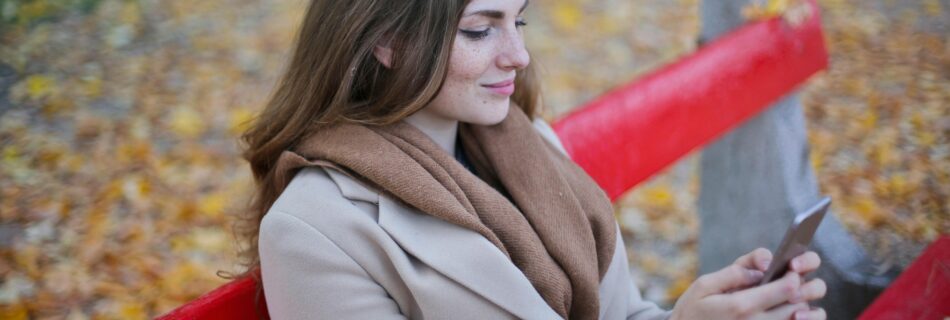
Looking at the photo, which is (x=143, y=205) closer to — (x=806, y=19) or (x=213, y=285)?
(x=213, y=285)

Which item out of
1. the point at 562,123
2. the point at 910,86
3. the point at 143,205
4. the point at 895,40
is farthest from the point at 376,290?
the point at 895,40

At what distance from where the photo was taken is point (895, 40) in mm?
5734

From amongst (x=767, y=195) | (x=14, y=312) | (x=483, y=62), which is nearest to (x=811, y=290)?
(x=483, y=62)

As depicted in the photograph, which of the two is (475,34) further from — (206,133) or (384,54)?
(206,133)

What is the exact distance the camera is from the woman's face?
189cm

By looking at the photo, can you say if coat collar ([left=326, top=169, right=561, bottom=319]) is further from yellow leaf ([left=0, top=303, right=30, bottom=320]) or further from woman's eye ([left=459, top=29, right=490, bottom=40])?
yellow leaf ([left=0, top=303, right=30, bottom=320])

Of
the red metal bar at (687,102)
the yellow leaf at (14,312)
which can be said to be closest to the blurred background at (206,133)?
the yellow leaf at (14,312)

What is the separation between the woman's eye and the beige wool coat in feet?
1.21

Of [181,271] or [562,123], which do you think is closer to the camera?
[562,123]

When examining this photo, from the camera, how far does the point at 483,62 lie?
1.90 meters

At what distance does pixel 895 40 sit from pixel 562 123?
394 cm

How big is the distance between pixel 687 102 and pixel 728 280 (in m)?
1.14

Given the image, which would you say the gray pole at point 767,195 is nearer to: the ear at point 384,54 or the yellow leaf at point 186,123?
the ear at point 384,54

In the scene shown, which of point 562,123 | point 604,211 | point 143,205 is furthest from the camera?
point 143,205
